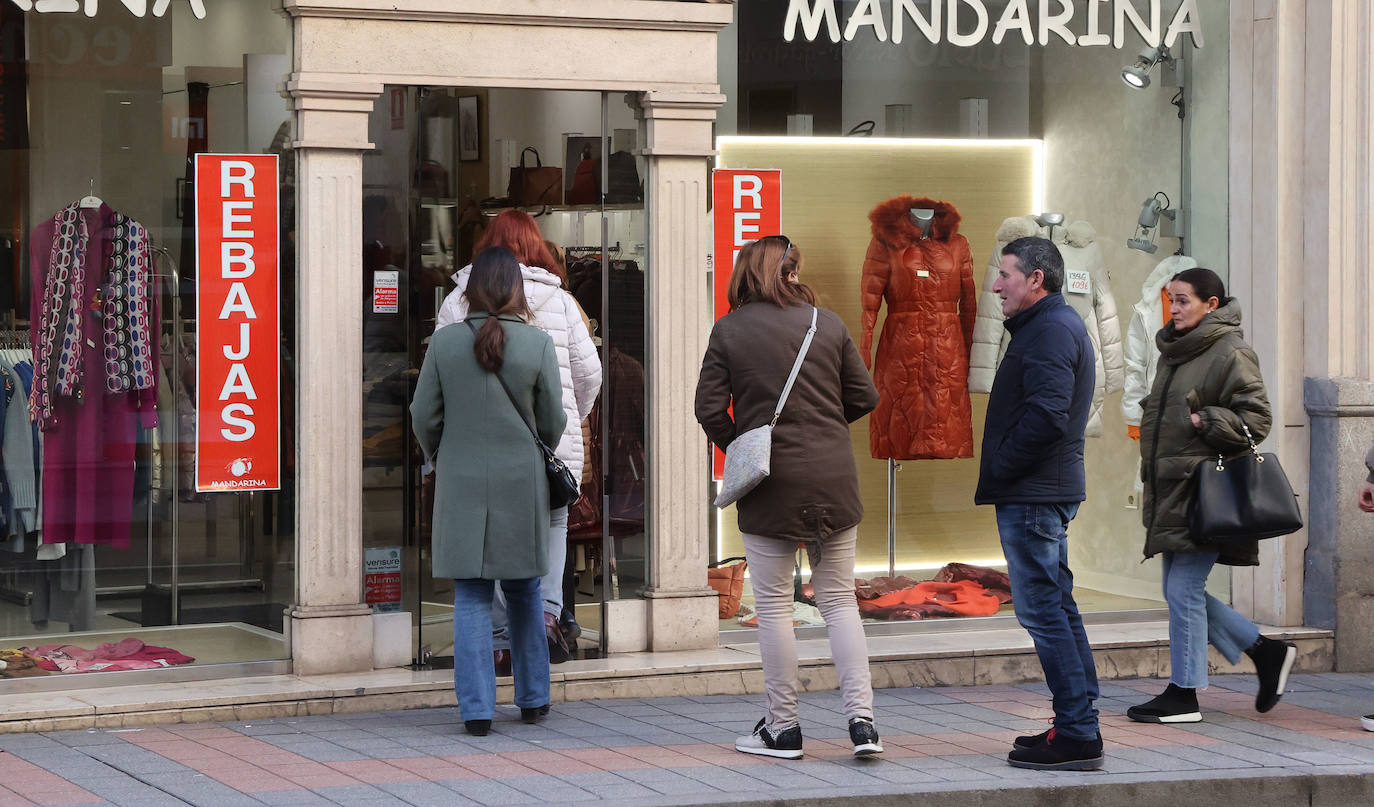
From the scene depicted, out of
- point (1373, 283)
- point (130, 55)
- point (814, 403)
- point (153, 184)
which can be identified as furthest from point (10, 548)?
point (1373, 283)

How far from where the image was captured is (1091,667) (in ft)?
22.4

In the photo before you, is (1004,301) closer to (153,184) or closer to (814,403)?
(814,403)

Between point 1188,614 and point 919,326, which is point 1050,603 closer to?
point 1188,614

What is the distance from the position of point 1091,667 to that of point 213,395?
4.08m

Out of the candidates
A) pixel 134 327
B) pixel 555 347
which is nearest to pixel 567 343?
pixel 555 347

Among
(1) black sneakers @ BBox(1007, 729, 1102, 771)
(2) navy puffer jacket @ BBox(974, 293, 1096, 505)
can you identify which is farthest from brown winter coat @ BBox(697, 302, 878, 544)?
(1) black sneakers @ BBox(1007, 729, 1102, 771)

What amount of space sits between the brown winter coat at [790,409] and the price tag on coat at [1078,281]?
349 centimetres

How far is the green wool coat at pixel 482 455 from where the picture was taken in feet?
23.6

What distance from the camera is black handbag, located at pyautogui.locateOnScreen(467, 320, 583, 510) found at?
7246mm

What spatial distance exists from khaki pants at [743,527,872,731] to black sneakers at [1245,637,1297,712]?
2.20 meters

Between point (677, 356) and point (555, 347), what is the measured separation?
3.28 ft

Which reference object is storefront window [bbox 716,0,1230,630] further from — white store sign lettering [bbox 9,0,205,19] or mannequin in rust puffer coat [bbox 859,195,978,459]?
white store sign lettering [bbox 9,0,205,19]

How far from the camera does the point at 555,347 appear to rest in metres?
7.85

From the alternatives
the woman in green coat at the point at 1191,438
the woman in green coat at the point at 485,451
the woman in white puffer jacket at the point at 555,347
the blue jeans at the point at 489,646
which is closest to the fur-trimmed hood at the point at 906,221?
the woman in white puffer jacket at the point at 555,347
